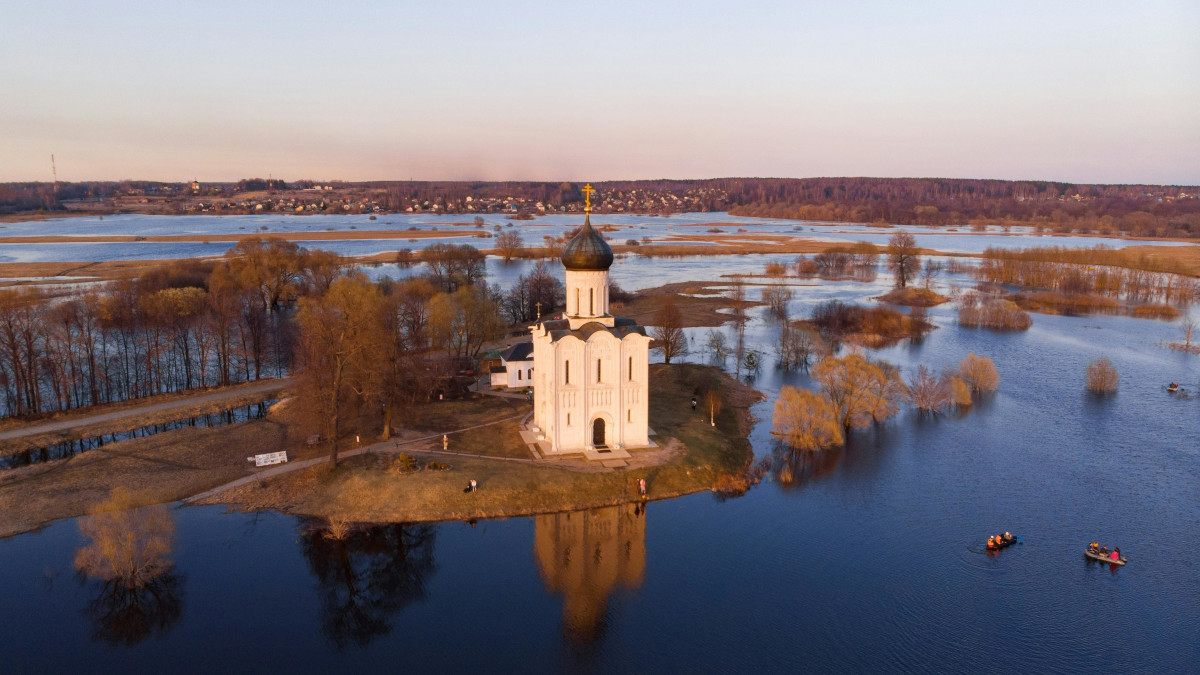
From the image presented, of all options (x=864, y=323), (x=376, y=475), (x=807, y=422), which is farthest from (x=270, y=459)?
(x=864, y=323)

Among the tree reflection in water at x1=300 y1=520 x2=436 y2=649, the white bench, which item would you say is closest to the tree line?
the white bench

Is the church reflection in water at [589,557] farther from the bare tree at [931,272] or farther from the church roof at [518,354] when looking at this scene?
the bare tree at [931,272]

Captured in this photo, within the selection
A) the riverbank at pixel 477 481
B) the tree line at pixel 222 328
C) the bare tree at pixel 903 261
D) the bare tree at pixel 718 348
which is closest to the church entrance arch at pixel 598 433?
the riverbank at pixel 477 481

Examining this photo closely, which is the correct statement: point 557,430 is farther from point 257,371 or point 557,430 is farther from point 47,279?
point 47,279

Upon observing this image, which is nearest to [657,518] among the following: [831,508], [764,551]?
[764,551]

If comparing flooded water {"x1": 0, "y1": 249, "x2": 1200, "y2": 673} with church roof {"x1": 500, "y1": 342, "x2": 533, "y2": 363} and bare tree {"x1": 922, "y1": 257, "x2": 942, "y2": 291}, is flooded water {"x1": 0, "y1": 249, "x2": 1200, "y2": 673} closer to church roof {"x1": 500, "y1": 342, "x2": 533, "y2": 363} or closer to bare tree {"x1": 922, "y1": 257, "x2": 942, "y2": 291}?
church roof {"x1": 500, "y1": 342, "x2": 533, "y2": 363}
